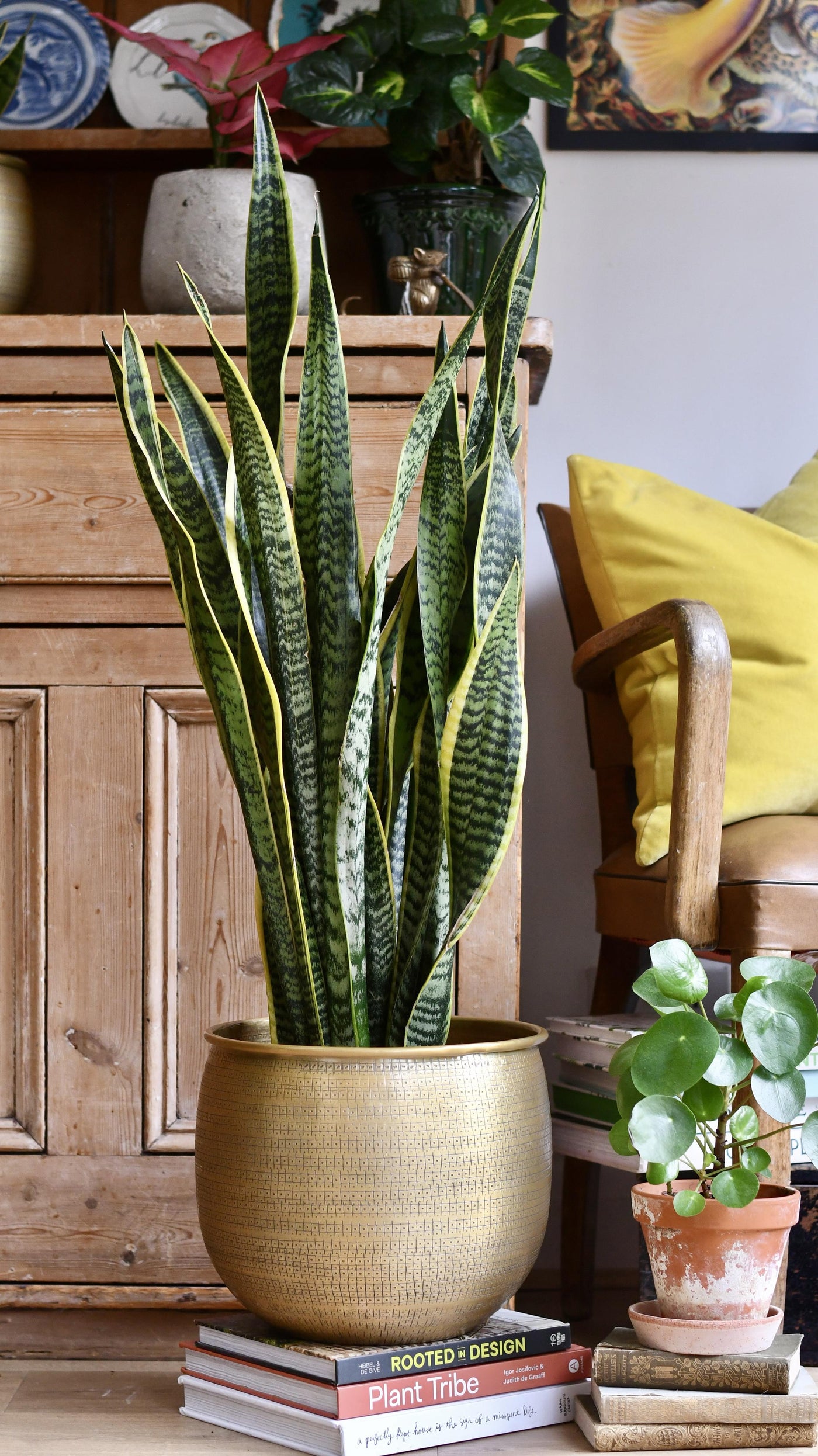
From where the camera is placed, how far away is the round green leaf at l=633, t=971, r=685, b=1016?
3.01ft

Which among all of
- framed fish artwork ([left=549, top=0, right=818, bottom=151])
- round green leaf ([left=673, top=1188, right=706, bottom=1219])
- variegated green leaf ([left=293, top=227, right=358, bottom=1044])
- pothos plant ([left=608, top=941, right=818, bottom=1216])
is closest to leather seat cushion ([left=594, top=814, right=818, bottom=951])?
pothos plant ([left=608, top=941, right=818, bottom=1216])

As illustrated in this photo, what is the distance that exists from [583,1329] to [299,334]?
1.11 meters

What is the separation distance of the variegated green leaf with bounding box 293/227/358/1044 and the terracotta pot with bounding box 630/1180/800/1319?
272mm

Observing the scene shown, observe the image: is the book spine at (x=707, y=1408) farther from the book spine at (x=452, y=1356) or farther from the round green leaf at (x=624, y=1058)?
the round green leaf at (x=624, y=1058)

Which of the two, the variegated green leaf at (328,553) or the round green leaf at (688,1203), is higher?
the variegated green leaf at (328,553)

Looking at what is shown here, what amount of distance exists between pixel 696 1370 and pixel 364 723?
20.2 inches

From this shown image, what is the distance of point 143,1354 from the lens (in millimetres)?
1210

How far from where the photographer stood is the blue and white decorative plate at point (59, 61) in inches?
67.3

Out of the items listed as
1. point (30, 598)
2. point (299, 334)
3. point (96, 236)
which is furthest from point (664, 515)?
point (96, 236)

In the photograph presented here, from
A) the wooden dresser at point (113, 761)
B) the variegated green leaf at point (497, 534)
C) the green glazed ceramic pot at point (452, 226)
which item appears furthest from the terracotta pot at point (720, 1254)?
the green glazed ceramic pot at point (452, 226)

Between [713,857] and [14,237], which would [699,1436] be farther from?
[14,237]

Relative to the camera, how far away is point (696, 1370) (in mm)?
916

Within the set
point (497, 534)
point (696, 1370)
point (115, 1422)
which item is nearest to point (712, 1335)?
point (696, 1370)

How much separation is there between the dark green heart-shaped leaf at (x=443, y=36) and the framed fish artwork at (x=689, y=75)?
0.42 metres
